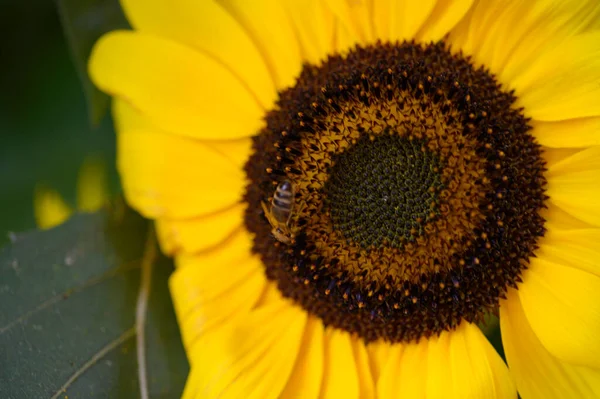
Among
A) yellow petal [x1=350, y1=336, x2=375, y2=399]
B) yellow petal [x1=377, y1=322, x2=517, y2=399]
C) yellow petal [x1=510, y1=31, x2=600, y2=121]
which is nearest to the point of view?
yellow petal [x1=510, y1=31, x2=600, y2=121]

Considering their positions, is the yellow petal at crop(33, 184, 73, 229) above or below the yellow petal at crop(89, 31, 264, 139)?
below

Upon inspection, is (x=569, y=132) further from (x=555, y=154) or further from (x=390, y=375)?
(x=390, y=375)

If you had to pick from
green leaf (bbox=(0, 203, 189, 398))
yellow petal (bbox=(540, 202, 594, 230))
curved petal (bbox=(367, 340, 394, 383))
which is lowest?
green leaf (bbox=(0, 203, 189, 398))

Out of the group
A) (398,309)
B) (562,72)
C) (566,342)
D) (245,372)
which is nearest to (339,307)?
(398,309)

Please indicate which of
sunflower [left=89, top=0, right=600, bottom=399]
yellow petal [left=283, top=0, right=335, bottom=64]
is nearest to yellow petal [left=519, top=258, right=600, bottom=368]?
sunflower [left=89, top=0, right=600, bottom=399]

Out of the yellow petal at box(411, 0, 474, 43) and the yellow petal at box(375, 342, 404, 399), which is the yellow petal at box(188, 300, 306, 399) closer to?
the yellow petal at box(375, 342, 404, 399)

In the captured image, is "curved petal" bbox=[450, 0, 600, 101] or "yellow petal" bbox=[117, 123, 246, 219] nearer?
"curved petal" bbox=[450, 0, 600, 101]

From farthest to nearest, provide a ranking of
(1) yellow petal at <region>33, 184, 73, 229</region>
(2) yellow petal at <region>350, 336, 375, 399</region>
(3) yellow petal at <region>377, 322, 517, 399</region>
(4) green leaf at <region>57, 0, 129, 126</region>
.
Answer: (1) yellow petal at <region>33, 184, 73, 229</region> → (4) green leaf at <region>57, 0, 129, 126</region> → (2) yellow petal at <region>350, 336, 375, 399</region> → (3) yellow petal at <region>377, 322, 517, 399</region>
